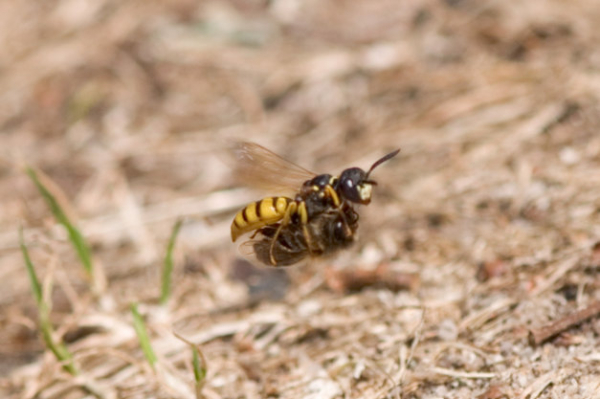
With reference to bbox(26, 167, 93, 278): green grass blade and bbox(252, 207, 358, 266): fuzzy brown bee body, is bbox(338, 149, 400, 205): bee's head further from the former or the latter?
bbox(26, 167, 93, 278): green grass blade

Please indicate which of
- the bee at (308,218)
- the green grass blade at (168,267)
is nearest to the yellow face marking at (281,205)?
the bee at (308,218)

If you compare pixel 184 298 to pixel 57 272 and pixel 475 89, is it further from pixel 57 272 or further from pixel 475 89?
pixel 475 89

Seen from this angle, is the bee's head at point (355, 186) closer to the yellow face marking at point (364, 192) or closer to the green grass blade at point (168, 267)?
the yellow face marking at point (364, 192)

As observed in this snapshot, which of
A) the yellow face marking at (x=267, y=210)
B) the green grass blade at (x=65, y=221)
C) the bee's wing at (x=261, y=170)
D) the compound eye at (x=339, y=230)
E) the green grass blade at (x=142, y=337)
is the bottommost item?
the green grass blade at (x=142, y=337)

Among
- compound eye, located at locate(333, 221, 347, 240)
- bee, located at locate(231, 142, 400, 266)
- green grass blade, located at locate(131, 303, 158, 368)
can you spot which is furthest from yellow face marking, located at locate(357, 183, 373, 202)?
green grass blade, located at locate(131, 303, 158, 368)

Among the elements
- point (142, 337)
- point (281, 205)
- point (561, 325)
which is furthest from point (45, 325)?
point (561, 325)

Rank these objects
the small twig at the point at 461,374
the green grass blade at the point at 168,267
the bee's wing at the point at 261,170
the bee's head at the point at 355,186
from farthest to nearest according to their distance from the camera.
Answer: the green grass blade at the point at 168,267 → the bee's wing at the point at 261,170 → the bee's head at the point at 355,186 → the small twig at the point at 461,374

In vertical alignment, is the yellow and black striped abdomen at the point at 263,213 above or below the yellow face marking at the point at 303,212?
above

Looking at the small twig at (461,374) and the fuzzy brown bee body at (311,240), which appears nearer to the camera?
the small twig at (461,374)
